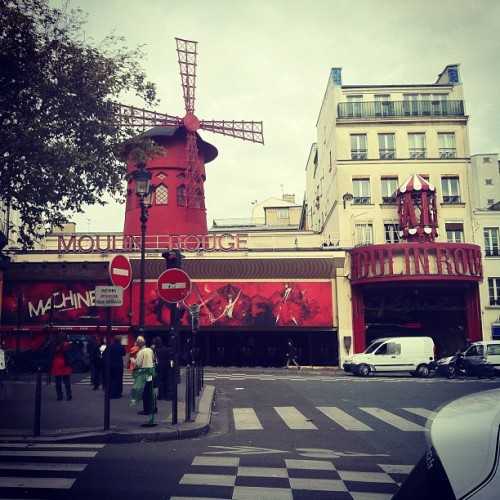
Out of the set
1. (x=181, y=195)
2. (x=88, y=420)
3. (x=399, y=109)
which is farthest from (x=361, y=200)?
(x=88, y=420)

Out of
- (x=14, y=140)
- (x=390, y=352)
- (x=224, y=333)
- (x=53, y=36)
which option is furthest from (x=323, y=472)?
(x=224, y=333)

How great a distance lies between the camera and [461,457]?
1774 millimetres

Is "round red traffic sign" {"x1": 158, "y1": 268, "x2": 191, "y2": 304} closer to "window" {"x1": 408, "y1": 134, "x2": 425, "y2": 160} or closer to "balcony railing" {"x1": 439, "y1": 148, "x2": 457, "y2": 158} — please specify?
"window" {"x1": 408, "y1": 134, "x2": 425, "y2": 160}

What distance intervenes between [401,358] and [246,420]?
1362 cm

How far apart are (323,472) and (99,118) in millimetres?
9503

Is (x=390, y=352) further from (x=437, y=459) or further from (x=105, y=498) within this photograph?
(x=437, y=459)

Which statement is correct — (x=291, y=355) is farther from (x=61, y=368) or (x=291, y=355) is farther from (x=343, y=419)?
(x=343, y=419)

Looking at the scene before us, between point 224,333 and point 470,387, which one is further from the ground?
point 224,333

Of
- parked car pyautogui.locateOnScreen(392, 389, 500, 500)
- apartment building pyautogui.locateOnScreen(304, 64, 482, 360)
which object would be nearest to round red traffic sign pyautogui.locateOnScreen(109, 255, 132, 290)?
parked car pyautogui.locateOnScreen(392, 389, 500, 500)

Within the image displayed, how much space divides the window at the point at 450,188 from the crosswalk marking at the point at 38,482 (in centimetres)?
2691

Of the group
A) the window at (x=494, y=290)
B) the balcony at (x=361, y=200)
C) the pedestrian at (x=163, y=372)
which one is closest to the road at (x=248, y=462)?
the pedestrian at (x=163, y=372)

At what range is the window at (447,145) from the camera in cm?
2941

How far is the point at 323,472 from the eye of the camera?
19.5 ft

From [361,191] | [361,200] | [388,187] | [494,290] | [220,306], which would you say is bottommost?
[220,306]
